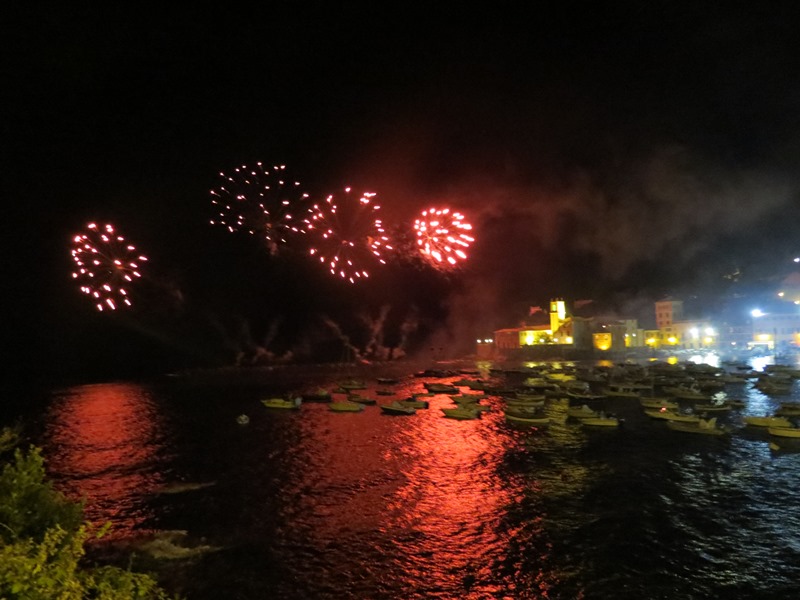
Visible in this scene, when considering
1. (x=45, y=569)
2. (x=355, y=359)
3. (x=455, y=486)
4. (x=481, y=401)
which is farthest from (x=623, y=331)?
(x=45, y=569)

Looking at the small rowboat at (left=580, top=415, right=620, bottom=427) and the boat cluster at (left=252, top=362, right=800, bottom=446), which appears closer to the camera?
the small rowboat at (left=580, top=415, right=620, bottom=427)

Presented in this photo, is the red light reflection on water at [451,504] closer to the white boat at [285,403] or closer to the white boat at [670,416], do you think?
the white boat at [670,416]

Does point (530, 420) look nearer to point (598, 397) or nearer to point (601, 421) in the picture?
point (601, 421)

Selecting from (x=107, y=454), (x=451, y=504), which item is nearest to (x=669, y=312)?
(x=451, y=504)

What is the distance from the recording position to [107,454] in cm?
3659

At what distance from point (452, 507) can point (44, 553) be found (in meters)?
19.7

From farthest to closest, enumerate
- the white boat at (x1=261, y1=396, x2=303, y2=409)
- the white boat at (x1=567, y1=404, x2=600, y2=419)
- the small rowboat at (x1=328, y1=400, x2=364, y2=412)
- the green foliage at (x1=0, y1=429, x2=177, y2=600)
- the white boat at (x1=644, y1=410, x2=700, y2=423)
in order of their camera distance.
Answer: the white boat at (x1=261, y1=396, x2=303, y2=409), the small rowboat at (x1=328, y1=400, x2=364, y2=412), the white boat at (x1=567, y1=404, x2=600, y2=419), the white boat at (x1=644, y1=410, x2=700, y2=423), the green foliage at (x1=0, y1=429, x2=177, y2=600)

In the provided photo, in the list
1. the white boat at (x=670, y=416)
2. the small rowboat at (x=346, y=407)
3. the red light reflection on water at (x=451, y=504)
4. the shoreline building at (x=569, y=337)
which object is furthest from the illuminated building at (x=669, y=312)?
the red light reflection on water at (x=451, y=504)

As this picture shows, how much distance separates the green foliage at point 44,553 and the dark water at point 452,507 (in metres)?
8.00

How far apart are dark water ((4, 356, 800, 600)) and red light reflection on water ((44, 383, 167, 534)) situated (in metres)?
0.18

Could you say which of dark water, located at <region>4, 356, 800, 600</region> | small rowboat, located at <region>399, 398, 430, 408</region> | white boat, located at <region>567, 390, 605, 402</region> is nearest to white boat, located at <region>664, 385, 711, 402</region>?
white boat, located at <region>567, 390, 605, 402</region>

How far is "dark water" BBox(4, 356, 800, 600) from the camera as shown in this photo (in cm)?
1725

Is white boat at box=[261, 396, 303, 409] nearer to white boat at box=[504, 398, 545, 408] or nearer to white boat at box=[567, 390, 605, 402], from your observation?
white boat at box=[504, 398, 545, 408]

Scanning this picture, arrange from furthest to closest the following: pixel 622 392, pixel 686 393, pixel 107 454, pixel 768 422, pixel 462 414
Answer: pixel 622 392
pixel 686 393
pixel 462 414
pixel 768 422
pixel 107 454
